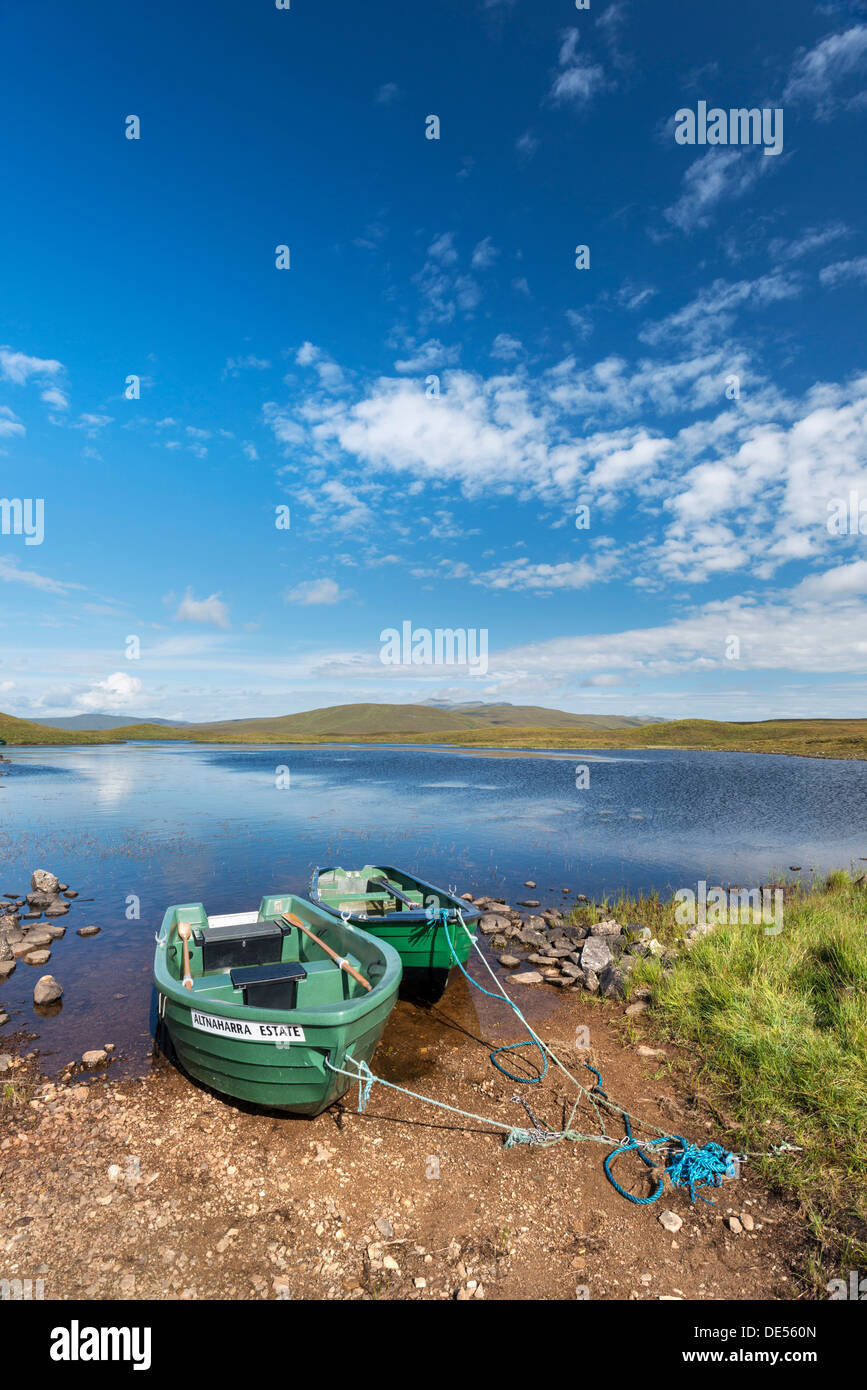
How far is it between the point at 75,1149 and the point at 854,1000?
422 inches

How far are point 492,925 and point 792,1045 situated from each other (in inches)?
321

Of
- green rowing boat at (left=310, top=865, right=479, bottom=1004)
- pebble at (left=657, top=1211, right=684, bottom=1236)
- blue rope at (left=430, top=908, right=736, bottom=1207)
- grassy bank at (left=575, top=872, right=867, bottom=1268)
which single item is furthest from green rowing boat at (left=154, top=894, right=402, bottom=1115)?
grassy bank at (left=575, top=872, right=867, bottom=1268)

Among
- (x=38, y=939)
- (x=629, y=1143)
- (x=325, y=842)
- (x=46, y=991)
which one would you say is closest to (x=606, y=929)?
(x=629, y=1143)

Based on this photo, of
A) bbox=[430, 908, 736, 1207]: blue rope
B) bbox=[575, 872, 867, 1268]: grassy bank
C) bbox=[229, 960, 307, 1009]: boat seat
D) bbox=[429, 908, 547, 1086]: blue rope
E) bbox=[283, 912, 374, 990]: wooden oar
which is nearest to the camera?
bbox=[575, 872, 867, 1268]: grassy bank

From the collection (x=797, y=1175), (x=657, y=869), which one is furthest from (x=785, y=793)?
(x=797, y=1175)

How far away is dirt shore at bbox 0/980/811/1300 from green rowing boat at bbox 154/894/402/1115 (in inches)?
27.2

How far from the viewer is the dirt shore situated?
5.32 meters

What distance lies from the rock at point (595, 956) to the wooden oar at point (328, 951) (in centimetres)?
567

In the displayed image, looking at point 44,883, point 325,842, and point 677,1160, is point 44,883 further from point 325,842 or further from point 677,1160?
point 677,1160

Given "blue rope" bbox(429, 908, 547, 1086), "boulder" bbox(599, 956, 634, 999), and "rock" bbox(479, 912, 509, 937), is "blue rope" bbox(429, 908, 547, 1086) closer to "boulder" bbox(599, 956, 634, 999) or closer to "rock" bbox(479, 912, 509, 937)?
"boulder" bbox(599, 956, 634, 999)

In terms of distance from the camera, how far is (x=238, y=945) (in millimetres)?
10469

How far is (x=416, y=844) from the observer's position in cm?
2661
